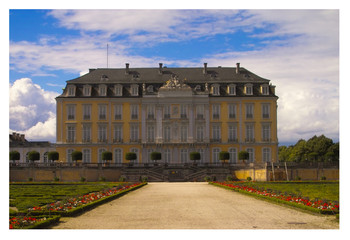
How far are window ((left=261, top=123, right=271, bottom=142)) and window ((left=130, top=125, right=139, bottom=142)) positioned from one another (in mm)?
12577

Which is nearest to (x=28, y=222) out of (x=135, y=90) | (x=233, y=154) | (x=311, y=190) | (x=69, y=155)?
(x=311, y=190)

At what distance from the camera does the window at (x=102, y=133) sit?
178 feet

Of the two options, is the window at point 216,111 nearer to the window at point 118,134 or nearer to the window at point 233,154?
the window at point 233,154

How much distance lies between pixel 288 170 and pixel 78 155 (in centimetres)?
1911

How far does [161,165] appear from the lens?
48.8 m

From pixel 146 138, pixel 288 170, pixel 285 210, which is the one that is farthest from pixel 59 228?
pixel 146 138

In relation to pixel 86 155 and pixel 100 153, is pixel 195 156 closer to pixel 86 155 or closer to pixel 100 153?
pixel 100 153

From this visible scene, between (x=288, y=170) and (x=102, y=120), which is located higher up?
(x=102, y=120)

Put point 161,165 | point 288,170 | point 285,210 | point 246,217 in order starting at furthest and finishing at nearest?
point 161,165 < point 288,170 < point 285,210 < point 246,217

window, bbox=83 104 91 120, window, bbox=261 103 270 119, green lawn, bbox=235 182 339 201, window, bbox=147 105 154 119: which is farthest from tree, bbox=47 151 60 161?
green lawn, bbox=235 182 339 201

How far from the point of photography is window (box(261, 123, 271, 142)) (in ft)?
177

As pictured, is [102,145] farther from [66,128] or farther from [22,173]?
[22,173]

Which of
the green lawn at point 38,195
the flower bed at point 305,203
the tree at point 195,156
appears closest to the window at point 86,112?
the tree at point 195,156

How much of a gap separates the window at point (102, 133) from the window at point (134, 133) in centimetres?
263
